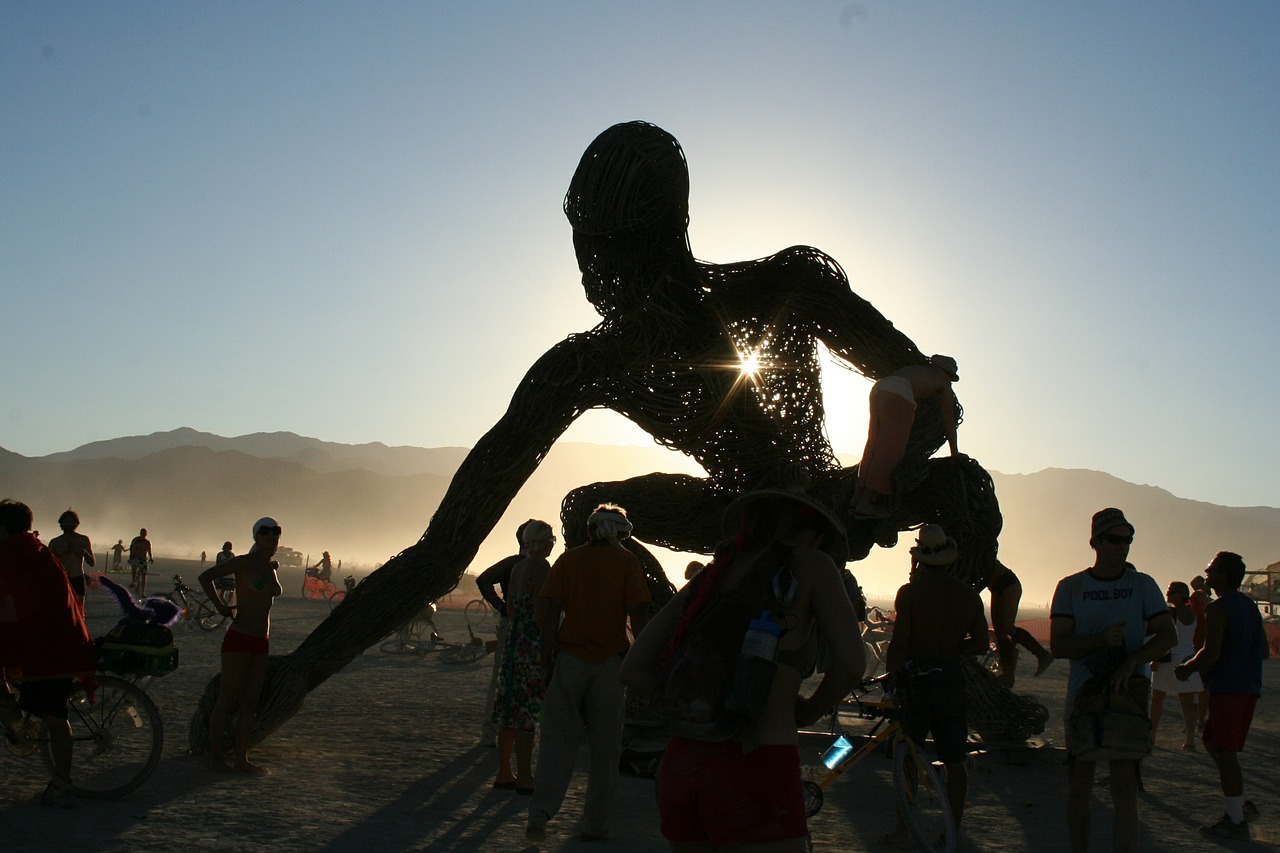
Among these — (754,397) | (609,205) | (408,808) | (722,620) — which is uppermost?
(609,205)

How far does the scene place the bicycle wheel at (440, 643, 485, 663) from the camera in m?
16.0

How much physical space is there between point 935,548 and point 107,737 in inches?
176

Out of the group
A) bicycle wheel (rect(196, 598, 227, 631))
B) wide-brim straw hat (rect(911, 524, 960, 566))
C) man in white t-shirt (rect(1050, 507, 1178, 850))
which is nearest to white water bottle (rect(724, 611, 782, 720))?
man in white t-shirt (rect(1050, 507, 1178, 850))

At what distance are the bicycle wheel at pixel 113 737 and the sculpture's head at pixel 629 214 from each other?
3.96m

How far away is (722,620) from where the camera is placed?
2895 mm

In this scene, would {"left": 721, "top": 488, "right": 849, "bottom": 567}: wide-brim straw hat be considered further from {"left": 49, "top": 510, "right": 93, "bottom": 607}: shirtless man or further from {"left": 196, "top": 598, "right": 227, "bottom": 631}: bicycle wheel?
{"left": 196, "top": 598, "right": 227, "bottom": 631}: bicycle wheel

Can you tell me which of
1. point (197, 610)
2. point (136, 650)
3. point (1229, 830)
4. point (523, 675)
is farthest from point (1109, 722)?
point (197, 610)

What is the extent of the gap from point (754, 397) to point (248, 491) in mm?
200361

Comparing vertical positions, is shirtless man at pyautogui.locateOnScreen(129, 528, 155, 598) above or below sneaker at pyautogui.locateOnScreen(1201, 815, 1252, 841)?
above

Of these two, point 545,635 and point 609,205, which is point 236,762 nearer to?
point 545,635

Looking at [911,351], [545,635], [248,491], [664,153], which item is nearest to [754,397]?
[911,351]

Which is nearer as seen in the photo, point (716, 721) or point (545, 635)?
point (716, 721)

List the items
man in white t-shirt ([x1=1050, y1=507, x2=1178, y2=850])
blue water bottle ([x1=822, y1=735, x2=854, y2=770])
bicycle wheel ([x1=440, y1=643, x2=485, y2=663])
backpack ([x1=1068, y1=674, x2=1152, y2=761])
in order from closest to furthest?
1. backpack ([x1=1068, y1=674, x2=1152, y2=761])
2. man in white t-shirt ([x1=1050, y1=507, x2=1178, y2=850])
3. blue water bottle ([x1=822, y1=735, x2=854, y2=770])
4. bicycle wheel ([x1=440, y1=643, x2=485, y2=663])

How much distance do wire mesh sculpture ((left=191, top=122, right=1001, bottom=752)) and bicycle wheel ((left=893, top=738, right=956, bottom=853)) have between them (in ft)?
8.22
